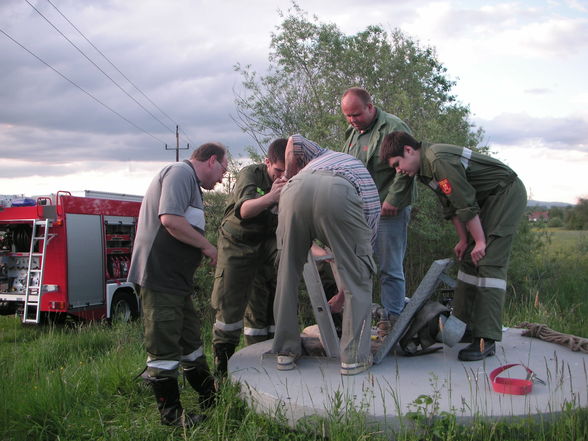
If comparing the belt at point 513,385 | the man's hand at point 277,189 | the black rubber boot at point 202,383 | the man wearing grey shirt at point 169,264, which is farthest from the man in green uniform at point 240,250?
the belt at point 513,385

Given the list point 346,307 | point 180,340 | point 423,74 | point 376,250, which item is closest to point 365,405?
point 346,307

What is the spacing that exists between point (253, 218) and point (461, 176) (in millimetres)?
1711

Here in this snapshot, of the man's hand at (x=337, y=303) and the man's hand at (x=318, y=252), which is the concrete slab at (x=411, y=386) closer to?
the man's hand at (x=337, y=303)

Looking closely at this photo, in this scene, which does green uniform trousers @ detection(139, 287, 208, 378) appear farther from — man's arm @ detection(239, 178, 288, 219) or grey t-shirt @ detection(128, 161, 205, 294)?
man's arm @ detection(239, 178, 288, 219)

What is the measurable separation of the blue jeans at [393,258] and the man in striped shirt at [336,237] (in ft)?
3.91

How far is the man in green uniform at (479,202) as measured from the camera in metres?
4.28

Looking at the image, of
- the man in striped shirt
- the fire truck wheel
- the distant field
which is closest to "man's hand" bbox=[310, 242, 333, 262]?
the man in striped shirt

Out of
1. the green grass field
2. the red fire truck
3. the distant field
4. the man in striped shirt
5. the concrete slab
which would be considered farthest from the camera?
the distant field

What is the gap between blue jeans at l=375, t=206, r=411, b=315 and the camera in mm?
5191

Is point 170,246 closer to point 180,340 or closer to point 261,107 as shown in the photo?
point 180,340

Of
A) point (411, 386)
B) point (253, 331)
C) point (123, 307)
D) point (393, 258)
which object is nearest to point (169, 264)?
point (253, 331)

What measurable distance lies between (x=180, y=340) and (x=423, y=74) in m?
9.29

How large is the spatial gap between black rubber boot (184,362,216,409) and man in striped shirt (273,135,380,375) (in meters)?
0.60

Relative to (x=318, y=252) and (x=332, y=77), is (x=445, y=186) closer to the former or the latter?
(x=318, y=252)
